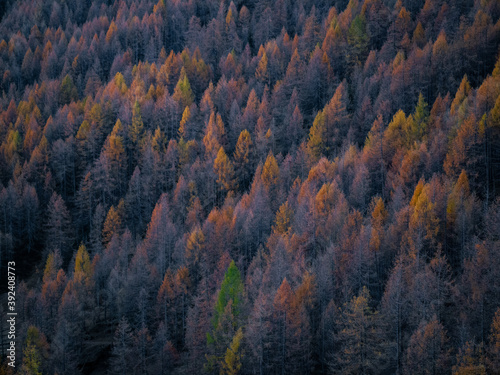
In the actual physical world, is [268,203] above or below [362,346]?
above

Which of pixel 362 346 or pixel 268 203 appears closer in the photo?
pixel 362 346

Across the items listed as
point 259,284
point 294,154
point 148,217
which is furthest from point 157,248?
point 294,154

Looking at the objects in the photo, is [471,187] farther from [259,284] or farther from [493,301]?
[259,284]

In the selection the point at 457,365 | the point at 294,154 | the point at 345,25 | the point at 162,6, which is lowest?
the point at 457,365

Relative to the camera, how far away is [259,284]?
5000cm

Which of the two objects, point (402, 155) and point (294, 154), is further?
point (294, 154)

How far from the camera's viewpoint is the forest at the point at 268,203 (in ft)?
142

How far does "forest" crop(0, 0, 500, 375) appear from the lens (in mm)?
43250

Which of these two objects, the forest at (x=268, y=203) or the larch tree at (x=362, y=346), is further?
the forest at (x=268, y=203)

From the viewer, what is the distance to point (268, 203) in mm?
66125

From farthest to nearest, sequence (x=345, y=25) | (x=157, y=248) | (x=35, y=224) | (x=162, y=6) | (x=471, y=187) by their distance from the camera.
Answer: (x=162, y=6), (x=345, y=25), (x=35, y=224), (x=157, y=248), (x=471, y=187)

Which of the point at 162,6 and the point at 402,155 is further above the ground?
the point at 162,6

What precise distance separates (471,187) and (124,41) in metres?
108

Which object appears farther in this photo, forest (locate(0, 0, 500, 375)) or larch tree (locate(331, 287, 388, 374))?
forest (locate(0, 0, 500, 375))
